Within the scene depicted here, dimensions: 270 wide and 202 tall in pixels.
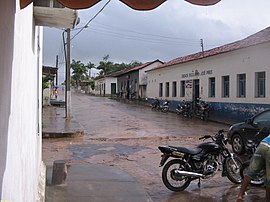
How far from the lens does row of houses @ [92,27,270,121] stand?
19.8 metres

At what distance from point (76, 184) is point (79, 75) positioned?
83.2 meters

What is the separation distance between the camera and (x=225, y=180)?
26.8ft

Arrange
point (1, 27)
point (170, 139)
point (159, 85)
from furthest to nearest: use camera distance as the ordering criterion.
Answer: point (159, 85)
point (170, 139)
point (1, 27)

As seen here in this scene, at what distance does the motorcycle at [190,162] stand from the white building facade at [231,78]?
12.6 meters

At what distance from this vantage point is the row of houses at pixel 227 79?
19844mm

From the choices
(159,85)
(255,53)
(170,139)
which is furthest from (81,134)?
(159,85)

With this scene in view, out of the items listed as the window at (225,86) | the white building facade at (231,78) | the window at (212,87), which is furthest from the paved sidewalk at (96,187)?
the window at (212,87)

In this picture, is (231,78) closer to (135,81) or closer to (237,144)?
(237,144)

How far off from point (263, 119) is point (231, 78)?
11757 mm

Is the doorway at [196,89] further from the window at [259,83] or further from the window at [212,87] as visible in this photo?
the window at [259,83]

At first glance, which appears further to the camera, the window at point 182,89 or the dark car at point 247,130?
the window at point 182,89

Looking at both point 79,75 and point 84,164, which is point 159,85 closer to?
point 84,164

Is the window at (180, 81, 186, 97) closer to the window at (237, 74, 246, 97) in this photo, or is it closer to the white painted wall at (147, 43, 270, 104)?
the white painted wall at (147, 43, 270, 104)

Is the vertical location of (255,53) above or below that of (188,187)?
above
